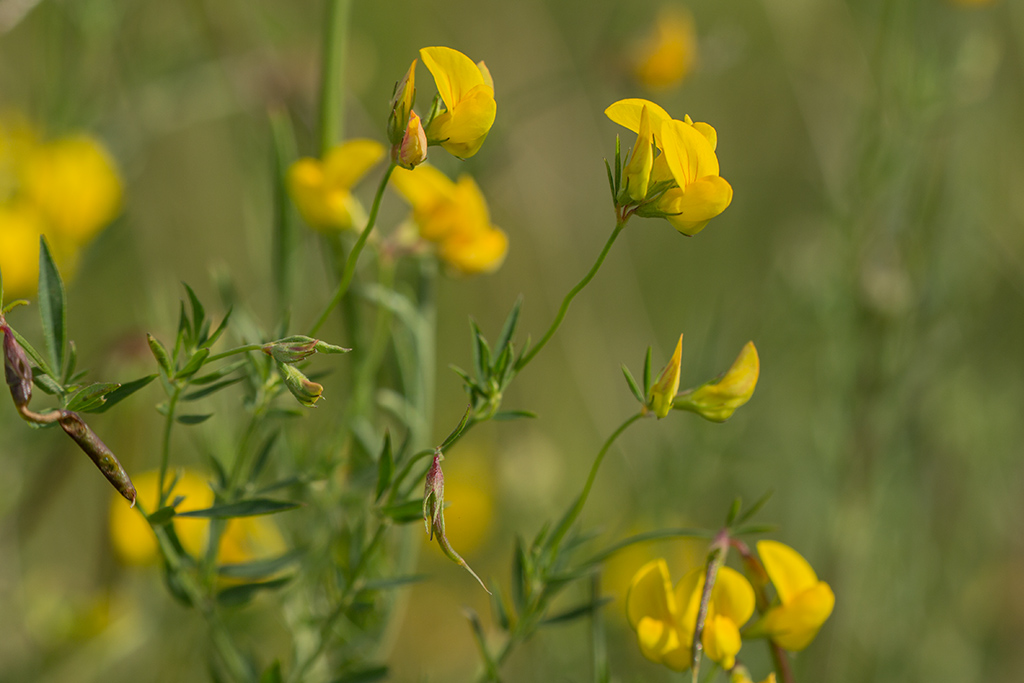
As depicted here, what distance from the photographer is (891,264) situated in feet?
6.30

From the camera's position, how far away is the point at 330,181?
1125 millimetres

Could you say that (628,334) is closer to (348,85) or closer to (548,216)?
(548,216)

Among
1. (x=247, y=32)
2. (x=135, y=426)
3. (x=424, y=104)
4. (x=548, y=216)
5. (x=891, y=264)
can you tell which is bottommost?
(x=891, y=264)

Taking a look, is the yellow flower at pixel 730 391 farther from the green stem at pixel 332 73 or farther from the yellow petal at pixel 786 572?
the green stem at pixel 332 73

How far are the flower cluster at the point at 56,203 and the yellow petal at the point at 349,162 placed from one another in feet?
2.28

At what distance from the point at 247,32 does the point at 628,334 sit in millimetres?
1678

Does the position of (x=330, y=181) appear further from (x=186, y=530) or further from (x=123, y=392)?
(x=186, y=530)

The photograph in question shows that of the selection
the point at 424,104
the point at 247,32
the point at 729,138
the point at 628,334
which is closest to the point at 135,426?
the point at 247,32

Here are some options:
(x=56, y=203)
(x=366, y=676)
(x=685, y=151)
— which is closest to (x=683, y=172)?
(x=685, y=151)

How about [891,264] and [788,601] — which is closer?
[788,601]

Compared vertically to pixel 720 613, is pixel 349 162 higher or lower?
higher

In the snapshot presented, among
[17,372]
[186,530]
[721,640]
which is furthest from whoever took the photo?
[186,530]

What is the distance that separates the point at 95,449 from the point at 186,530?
78cm

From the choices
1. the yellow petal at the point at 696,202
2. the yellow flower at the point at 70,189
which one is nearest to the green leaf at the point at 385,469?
the yellow petal at the point at 696,202
